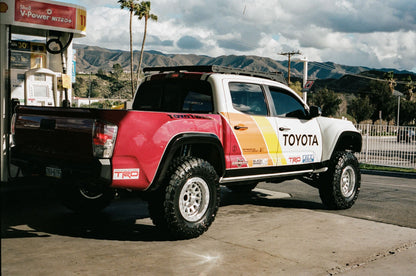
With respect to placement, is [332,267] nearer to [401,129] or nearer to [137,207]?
[137,207]

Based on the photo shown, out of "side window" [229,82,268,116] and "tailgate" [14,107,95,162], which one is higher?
"side window" [229,82,268,116]

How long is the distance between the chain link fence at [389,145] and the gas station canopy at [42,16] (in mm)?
11500

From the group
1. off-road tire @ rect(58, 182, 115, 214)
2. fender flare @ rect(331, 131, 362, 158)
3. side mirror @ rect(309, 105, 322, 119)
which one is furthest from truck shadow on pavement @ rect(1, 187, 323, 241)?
side mirror @ rect(309, 105, 322, 119)

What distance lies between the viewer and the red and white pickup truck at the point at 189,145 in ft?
15.7

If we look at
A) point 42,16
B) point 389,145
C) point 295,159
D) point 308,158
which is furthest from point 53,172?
point 389,145

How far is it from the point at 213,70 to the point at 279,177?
1.95 m

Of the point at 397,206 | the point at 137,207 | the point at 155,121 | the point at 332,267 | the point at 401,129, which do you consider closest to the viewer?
the point at 332,267

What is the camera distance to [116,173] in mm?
4730

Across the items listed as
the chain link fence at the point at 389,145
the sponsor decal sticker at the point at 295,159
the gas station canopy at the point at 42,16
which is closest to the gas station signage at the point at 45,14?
the gas station canopy at the point at 42,16

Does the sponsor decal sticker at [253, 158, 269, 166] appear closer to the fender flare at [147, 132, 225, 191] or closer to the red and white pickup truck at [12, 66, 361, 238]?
the red and white pickup truck at [12, 66, 361, 238]

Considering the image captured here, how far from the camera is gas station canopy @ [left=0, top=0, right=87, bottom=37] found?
8438 millimetres

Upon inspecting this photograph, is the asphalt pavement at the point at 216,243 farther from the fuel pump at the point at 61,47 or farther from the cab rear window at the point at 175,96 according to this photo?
the fuel pump at the point at 61,47

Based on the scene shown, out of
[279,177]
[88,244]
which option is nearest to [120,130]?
[88,244]

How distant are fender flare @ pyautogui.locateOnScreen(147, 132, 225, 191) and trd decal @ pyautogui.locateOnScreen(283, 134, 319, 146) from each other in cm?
148
